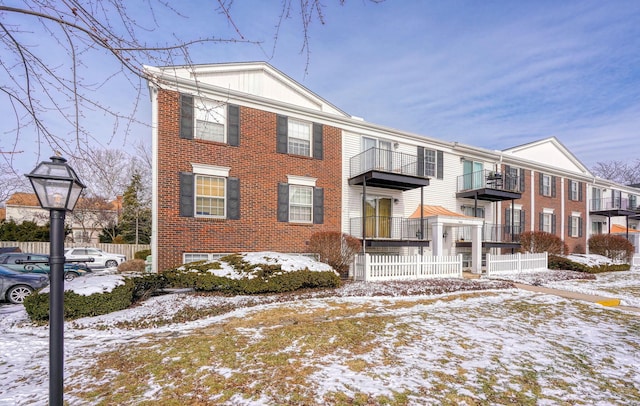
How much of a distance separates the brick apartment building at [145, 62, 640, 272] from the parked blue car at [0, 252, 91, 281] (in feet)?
16.4

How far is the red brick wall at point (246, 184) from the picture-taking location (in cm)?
1052

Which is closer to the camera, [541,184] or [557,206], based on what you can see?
[541,184]

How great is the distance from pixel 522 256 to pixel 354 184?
30.1ft

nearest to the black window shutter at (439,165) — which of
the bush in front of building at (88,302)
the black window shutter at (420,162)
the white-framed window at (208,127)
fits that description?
the black window shutter at (420,162)

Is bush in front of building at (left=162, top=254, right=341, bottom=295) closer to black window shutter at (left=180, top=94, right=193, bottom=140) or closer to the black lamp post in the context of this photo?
black window shutter at (left=180, top=94, right=193, bottom=140)

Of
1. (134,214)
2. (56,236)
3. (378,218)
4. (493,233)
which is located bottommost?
(493,233)

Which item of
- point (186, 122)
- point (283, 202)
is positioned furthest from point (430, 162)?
point (186, 122)

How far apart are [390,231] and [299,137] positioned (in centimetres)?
606

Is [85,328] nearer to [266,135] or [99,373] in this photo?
[99,373]

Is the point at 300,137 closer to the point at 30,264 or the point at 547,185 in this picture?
the point at 30,264

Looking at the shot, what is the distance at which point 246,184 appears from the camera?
1184cm

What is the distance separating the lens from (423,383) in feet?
11.8

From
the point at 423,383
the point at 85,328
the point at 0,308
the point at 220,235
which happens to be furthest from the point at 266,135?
the point at 423,383

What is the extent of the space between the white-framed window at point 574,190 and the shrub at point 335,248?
20335 millimetres
